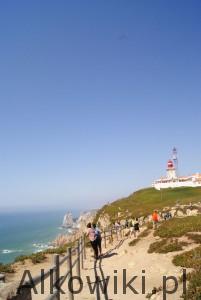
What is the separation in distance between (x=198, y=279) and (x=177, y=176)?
121 m

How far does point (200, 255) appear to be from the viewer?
68.9 ft

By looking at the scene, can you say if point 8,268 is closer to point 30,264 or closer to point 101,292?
point 30,264

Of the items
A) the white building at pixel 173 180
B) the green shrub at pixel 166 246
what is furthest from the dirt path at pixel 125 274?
the white building at pixel 173 180

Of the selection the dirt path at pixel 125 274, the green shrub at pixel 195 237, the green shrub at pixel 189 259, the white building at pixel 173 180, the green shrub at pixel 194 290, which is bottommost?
the dirt path at pixel 125 274

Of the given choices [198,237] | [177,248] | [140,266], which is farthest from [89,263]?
[198,237]

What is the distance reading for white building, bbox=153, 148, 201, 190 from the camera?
12039cm

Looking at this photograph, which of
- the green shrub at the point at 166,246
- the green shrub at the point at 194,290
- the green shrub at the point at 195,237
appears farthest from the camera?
the green shrub at the point at 195,237

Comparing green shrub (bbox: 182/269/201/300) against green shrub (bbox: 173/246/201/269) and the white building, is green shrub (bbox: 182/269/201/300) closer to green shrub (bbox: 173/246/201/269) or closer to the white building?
green shrub (bbox: 173/246/201/269)

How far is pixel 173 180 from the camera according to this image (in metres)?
128

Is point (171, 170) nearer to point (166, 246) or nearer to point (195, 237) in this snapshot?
point (195, 237)

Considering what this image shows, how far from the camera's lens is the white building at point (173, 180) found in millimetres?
120394

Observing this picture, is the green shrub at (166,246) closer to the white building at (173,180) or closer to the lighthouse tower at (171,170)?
the white building at (173,180)

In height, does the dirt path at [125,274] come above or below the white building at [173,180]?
below

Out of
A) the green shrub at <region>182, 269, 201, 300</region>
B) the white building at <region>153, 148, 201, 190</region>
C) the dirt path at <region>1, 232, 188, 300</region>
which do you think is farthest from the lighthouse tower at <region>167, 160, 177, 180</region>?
the green shrub at <region>182, 269, 201, 300</region>
